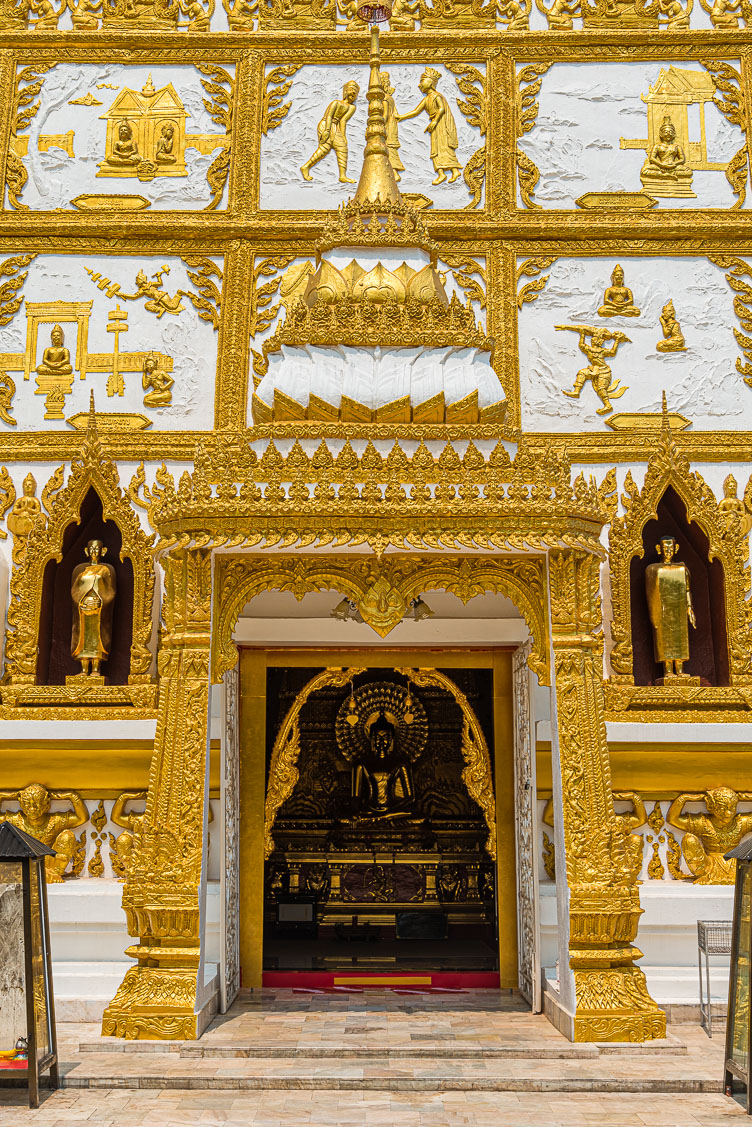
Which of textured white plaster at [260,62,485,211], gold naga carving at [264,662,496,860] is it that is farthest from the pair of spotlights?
textured white plaster at [260,62,485,211]

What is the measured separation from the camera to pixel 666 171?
34.8 ft

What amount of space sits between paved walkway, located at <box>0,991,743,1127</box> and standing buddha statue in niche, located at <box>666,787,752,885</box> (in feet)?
5.44

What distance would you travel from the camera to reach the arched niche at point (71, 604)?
928 cm

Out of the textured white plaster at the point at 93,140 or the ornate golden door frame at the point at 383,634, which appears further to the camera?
the textured white plaster at the point at 93,140

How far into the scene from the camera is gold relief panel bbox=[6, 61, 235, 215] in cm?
1060

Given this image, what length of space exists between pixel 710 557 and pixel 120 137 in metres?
6.49

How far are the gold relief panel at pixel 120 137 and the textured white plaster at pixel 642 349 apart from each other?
3.19 metres

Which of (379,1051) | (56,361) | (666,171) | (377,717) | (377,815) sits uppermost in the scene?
(666,171)

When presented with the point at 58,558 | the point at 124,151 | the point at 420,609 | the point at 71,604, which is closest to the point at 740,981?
the point at 420,609

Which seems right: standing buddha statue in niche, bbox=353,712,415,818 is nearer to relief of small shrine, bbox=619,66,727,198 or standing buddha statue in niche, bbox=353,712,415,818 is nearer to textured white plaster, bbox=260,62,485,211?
textured white plaster, bbox=260,62,485,211

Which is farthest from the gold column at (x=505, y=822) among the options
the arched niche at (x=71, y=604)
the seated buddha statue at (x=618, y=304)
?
the seated buddha statue at (x=618, y=304)

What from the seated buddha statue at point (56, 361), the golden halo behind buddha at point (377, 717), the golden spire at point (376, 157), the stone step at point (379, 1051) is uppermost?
the golden spire at point (376, 157)

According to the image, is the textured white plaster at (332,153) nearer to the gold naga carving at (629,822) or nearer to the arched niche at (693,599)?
the arched niche at (693,599)

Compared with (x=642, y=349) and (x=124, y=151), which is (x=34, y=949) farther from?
(x=124, y=151)
